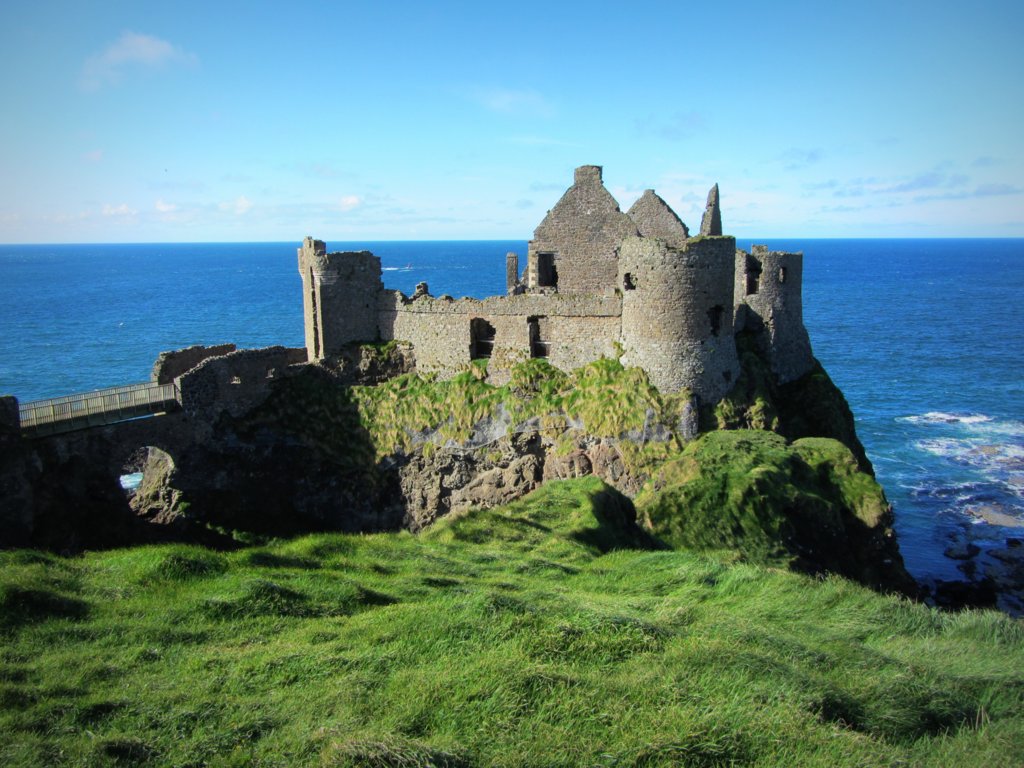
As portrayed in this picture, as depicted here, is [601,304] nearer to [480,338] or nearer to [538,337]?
[538,337]

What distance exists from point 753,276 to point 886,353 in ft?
181

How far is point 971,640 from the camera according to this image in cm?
1301

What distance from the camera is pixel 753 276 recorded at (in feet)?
102

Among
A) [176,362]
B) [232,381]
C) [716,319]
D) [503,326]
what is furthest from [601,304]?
[176,362]

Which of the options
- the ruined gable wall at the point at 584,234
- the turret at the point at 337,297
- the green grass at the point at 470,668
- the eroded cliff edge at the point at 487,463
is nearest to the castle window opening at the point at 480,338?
the eroded cliff edge at the point at 487,463

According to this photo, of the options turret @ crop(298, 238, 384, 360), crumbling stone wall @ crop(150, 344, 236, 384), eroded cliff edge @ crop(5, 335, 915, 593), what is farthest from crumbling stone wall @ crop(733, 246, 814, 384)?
crumbling stone wall @ crop(150, 344, 236, 384)

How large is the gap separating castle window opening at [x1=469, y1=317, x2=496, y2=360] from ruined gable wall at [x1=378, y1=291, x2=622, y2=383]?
190mm

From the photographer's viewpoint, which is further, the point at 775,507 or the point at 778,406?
the point at 778,406

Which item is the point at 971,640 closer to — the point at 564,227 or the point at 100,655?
the point at 100,655

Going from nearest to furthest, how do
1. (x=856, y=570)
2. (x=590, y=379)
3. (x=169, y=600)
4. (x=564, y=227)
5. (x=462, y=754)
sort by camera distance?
(x=462, y=754) → (x=169, y=600) → (x=856, y=570) → (x=590, y=379) → (x=564, y=227)

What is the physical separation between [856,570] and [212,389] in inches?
914

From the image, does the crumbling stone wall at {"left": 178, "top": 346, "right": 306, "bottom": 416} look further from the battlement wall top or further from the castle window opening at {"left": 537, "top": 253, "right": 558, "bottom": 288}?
the castle window opening at {"left": 537, "top": 253, "right": 558, "bottom": 288}

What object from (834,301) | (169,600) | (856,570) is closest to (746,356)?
(856,570)

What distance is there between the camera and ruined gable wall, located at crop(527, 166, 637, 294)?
31906mm
